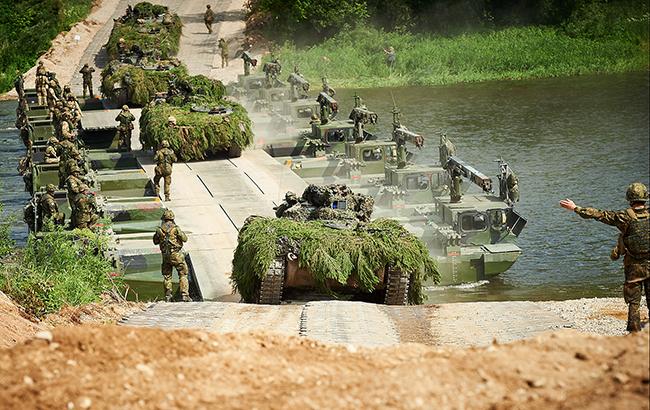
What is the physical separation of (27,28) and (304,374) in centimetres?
5806

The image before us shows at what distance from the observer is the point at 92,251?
22.7 meters

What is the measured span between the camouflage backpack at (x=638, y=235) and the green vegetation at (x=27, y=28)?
48.8m

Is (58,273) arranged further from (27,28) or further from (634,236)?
(27,28)

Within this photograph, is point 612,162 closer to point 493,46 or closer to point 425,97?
point 425,97

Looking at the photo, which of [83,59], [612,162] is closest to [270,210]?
[612,162]

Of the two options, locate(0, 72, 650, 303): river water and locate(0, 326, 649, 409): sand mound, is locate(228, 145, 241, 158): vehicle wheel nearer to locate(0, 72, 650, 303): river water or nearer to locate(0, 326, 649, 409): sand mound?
locate(0, 72, 650, 303): river water

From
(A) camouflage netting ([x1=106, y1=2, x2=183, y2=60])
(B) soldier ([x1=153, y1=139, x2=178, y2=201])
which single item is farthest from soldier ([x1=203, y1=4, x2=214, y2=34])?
(B) soldier ([x1=153, y1=139, x2=178, y2=201])

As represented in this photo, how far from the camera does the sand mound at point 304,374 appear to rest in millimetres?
10295

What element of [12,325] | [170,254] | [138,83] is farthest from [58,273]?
[138,83]

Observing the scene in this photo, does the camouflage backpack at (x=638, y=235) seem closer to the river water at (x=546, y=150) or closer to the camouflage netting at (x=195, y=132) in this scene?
the river water at (x=546, y=150)

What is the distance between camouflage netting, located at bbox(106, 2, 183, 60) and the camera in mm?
54234

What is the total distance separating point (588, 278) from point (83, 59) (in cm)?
4136

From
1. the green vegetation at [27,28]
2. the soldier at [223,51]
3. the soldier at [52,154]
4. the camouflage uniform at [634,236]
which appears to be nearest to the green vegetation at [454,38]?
the soldier at [223,51]

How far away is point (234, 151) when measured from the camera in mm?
39531
